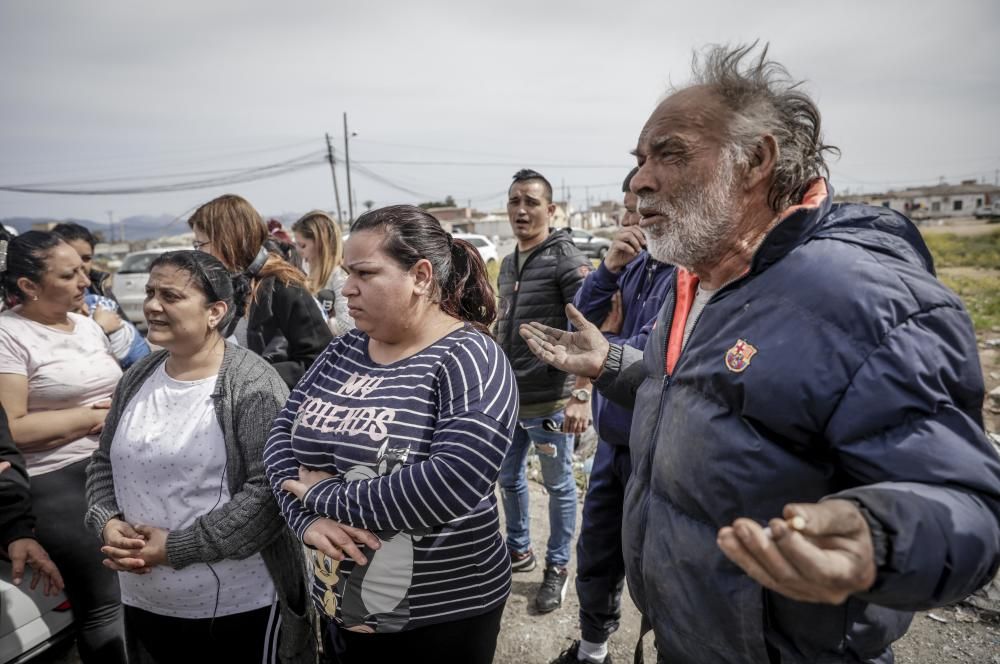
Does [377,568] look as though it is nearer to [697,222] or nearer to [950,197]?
[697,222]

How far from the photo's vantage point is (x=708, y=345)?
1331 mm

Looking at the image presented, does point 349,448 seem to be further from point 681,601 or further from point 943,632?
point 943,632

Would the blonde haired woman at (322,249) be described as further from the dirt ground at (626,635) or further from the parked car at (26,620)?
the dirt ground at (626,635)

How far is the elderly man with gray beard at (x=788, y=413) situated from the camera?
924 mm

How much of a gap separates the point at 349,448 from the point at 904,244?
149 centimetres

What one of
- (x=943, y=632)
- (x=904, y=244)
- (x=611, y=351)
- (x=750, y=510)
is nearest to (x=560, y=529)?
(x=611, y=351)

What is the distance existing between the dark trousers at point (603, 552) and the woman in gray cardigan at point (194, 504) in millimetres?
1224

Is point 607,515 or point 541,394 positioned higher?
point 541,394

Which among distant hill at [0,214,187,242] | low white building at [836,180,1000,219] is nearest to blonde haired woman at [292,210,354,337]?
distant hill at [0,214,187,242]

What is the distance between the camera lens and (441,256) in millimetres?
1958

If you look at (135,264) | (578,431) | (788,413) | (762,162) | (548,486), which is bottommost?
(548,486)

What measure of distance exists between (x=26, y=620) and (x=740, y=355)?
10.2ft

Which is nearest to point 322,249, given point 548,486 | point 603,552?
point 548,486

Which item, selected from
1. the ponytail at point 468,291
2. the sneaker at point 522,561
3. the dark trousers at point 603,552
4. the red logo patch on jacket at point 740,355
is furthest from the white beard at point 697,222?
the sneaker at point 522,561
